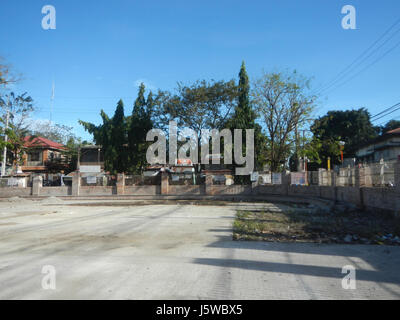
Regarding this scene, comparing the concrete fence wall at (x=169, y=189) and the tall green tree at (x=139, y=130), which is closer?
the concrete fence wall at (x=169, y=189)

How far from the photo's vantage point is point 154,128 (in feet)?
95.0

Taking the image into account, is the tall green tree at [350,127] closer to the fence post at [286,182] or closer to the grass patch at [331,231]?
the fence post at [286,182]

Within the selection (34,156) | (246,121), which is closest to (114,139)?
(246,121)

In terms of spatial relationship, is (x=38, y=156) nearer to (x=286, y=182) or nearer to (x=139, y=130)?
(x=139, y=130)

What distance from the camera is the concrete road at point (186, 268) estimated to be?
3.89m

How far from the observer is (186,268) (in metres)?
4.99

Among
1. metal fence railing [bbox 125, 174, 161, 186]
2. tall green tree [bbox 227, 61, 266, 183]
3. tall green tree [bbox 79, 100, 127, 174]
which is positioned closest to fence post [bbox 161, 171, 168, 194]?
metal fence railing [bbox 125, 174, 161, 186]

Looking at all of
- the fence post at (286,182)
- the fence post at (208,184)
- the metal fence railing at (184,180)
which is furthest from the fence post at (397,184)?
the metal fence railing at (184,180)

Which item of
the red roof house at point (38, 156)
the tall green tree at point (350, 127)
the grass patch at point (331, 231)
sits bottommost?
the grass patch at point (331, 231)

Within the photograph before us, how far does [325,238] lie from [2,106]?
39.5 meters

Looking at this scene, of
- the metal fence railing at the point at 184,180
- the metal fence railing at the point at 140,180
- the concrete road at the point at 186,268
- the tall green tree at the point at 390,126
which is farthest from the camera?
Answer: the tall green tree at the point at 390,126

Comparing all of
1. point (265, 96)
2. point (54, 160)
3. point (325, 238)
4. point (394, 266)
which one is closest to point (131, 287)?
point (394, 266)
